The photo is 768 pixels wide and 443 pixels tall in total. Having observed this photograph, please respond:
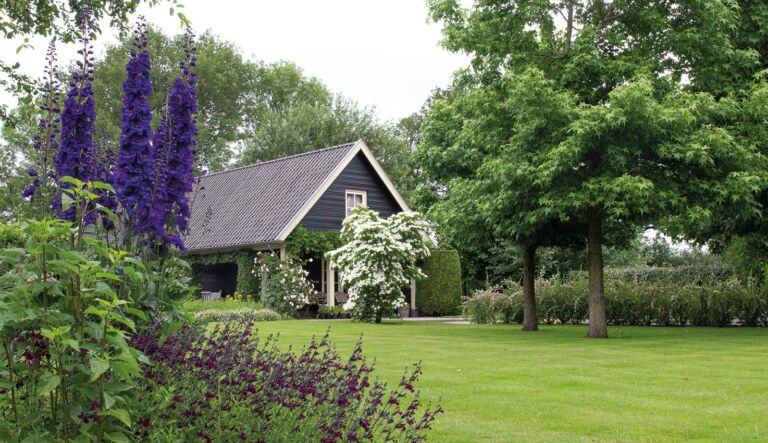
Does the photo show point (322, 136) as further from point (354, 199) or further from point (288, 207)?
point (288, 207)

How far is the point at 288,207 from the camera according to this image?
26281 mm

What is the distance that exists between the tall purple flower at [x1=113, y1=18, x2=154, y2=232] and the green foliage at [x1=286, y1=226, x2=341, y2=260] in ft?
65.2

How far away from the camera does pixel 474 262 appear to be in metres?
33.6

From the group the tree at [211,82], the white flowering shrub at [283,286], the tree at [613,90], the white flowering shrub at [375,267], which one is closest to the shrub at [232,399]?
the tree at [613,90]

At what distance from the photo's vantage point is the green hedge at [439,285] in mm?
28094

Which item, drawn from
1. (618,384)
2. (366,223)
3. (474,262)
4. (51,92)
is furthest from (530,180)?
(474,262)

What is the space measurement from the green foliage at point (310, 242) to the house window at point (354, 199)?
4.98ft

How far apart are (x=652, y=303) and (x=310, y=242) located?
445 inches

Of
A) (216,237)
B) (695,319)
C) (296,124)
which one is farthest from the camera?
(296,124)

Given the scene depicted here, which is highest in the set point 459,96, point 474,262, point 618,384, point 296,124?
point 296,124

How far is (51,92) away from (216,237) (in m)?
22.5

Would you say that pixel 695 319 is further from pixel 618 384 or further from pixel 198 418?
pixel 198 418

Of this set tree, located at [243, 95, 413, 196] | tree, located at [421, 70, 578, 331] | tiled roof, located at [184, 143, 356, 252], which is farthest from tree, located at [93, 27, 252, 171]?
tree, located at [421, 70, 578, 331]

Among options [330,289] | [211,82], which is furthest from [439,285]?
[211,82]
